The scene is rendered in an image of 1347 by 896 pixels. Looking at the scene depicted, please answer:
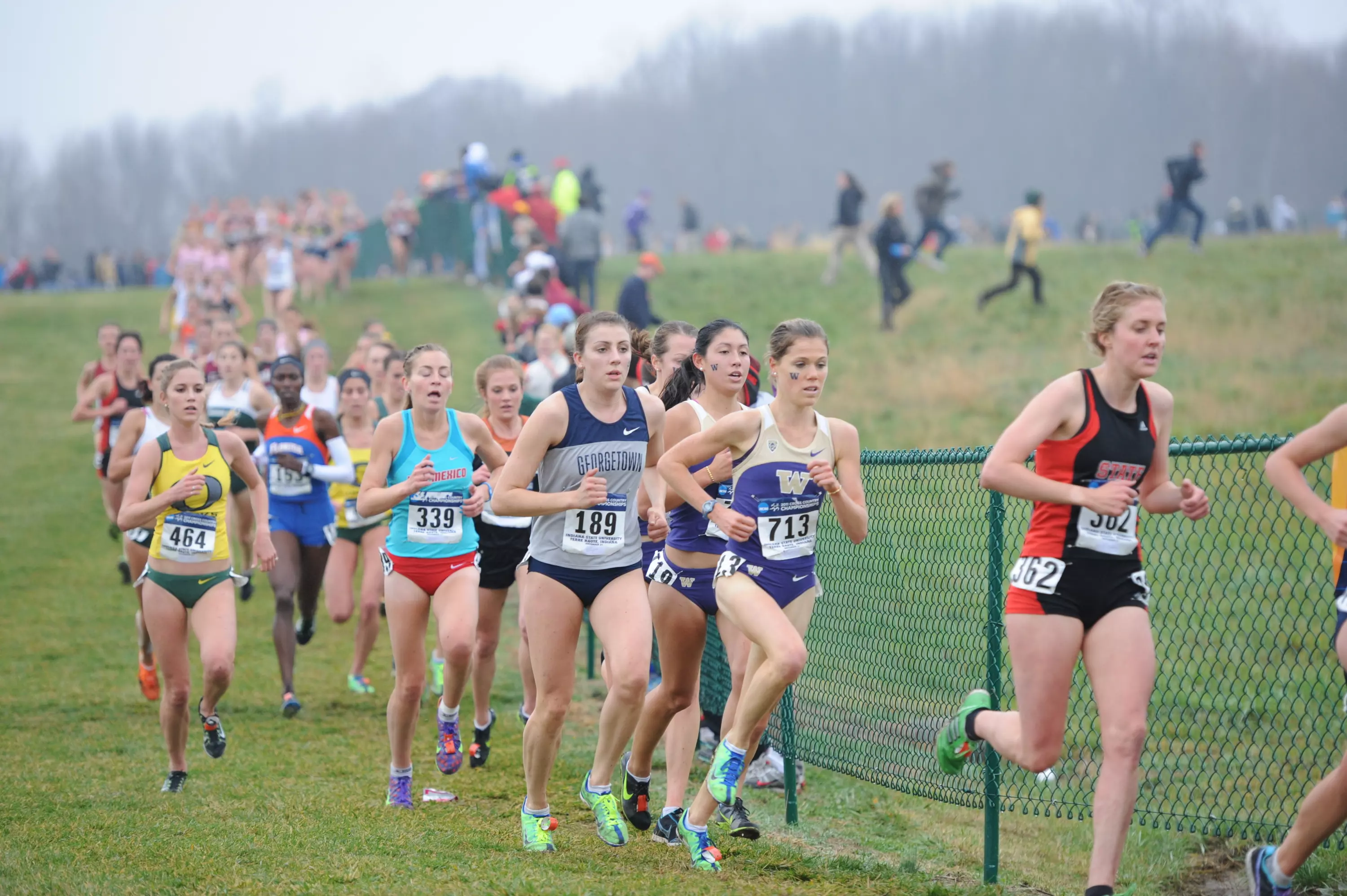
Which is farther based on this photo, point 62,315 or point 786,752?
point 62,315

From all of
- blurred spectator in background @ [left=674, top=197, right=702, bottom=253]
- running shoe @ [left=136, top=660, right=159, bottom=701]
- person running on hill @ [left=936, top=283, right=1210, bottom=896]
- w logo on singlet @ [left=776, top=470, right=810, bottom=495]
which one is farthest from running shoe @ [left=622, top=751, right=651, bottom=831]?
blurred spectator in background @ [left=674, top=197, right=702, bottom=253]

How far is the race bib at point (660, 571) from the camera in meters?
6.13

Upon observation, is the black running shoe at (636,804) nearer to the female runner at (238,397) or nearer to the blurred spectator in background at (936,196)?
the female runner at (238,397)

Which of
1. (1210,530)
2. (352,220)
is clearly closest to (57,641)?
(1210,530)

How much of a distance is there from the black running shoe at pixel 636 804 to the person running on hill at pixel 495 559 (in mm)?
1662

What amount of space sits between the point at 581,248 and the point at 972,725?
18.9 m

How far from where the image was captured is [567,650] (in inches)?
226

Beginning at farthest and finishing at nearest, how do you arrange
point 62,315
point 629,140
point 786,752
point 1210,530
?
point 629,140, point 62,315, point 1210,530, point 786,752

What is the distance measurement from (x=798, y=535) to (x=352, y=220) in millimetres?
27775

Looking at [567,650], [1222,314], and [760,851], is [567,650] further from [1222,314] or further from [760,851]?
[1222,314]

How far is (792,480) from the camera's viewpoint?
5539mm

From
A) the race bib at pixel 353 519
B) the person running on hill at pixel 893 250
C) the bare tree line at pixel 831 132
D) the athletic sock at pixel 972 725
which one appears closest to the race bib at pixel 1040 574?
the athletic sock at pixel 972 725

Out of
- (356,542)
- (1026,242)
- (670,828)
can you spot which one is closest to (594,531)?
(670,828)

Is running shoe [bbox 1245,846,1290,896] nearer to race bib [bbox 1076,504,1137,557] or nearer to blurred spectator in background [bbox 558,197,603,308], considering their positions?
race bib [bbox 1076,504,1137,557]
